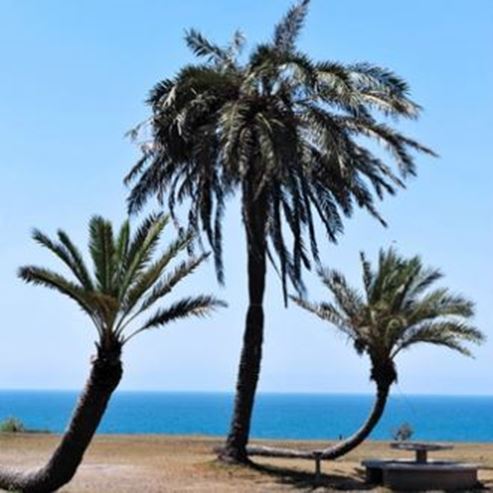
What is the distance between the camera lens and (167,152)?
25344 millimetres

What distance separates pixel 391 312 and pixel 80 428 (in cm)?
1129

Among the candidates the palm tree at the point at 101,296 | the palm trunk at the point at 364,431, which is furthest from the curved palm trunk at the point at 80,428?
the palm trunk at the point at 364,431

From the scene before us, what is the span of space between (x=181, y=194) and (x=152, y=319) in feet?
23.9

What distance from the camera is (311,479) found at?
23797 mm

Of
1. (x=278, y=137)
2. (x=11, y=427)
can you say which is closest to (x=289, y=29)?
(x=278, y=137)

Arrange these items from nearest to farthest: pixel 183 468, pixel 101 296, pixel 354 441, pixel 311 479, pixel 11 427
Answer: pixel 101 296
pixel 311 479
pixel 183 468
pixel 354 441
pixel 11 427

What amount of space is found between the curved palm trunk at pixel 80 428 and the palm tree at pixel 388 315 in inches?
393

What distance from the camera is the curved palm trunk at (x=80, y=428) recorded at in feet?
60.3

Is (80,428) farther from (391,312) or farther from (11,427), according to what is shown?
(11,427)

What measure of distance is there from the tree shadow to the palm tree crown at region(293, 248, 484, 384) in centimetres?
355

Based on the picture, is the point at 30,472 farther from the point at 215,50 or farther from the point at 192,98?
the point at 215,50

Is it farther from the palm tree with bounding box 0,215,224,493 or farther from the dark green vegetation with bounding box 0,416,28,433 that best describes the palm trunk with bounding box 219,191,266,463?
the dark green vegetation with bounding box 0,416,28,433

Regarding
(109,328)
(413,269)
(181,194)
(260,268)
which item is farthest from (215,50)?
(109,328)

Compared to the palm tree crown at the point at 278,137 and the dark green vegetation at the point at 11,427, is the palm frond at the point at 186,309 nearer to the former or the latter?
the palm tree crown at the point at 278,137
